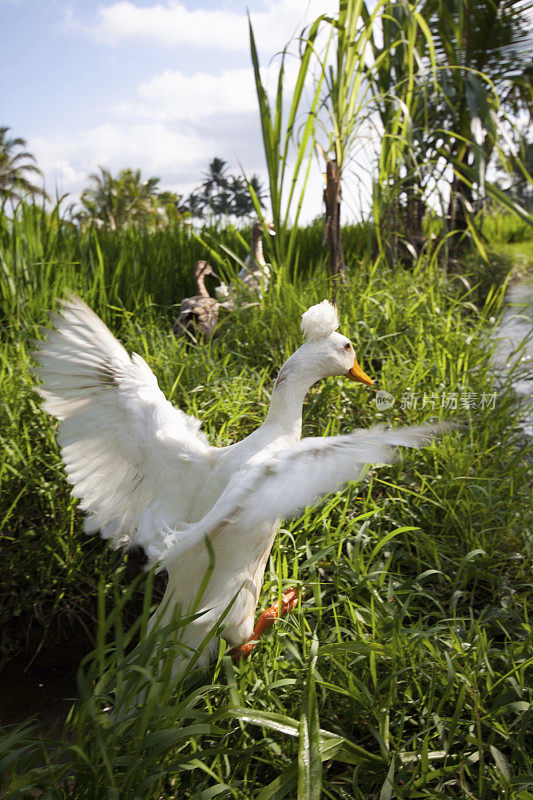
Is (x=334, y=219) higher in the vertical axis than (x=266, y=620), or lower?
higher

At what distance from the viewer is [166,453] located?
1548 mm

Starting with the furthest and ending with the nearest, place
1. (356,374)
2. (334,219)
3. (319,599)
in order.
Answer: (334,219) < (356,374) < (319,599)

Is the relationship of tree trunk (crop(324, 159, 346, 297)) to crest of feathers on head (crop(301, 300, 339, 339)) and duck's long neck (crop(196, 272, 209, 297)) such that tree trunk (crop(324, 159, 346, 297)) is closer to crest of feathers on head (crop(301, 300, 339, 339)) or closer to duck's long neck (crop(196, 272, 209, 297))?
duck's long neck (crop(196, 272, 209, 297))

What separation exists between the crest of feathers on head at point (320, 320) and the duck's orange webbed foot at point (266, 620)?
0.79 meters

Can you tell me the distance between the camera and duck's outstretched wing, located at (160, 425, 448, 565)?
0.96 m

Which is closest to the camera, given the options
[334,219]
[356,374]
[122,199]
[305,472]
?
[305,472]

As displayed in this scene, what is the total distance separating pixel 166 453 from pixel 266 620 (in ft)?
1.82

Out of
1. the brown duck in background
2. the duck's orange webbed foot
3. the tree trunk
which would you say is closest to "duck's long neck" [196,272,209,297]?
the brown duck in background

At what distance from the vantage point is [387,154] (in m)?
3.60

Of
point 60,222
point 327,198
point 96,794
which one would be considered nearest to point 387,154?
point 327,198

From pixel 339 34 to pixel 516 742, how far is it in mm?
3490

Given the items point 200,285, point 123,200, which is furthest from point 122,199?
point 200,285

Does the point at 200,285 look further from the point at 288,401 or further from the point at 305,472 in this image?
the point at 305,472

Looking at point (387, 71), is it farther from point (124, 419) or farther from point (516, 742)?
point (516, 742)
